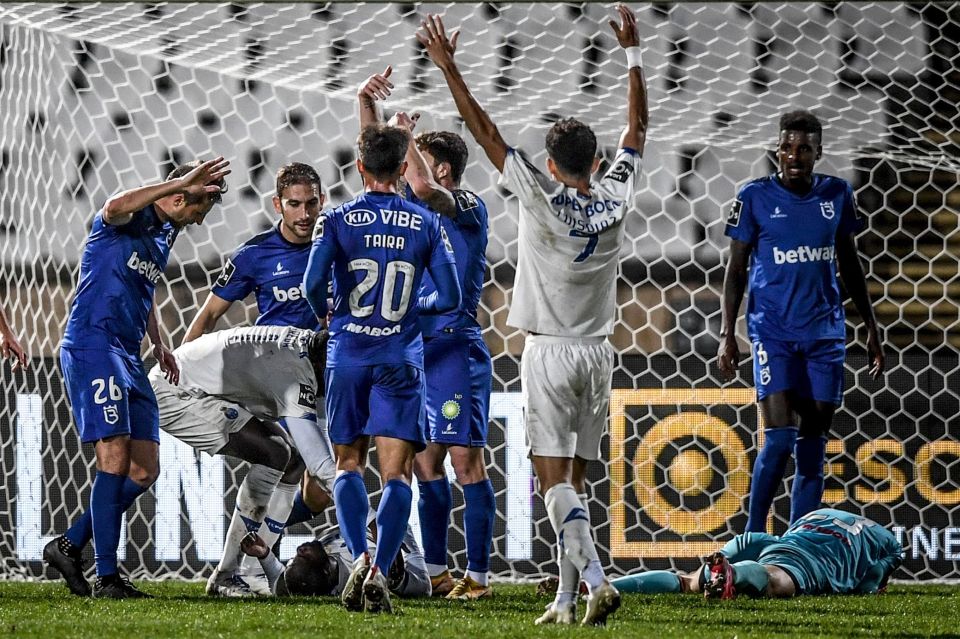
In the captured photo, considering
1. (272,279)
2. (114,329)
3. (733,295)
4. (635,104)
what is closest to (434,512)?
(272,279)

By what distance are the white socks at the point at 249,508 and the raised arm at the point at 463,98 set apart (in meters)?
1.68

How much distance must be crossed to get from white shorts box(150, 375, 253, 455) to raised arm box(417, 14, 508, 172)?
1.69 metres

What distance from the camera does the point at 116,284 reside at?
447cm

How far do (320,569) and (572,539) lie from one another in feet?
4.64

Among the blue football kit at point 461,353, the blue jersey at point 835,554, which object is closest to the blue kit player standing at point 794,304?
the blue jersey at point 835,554

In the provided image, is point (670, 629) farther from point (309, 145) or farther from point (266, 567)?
point (309, 145)

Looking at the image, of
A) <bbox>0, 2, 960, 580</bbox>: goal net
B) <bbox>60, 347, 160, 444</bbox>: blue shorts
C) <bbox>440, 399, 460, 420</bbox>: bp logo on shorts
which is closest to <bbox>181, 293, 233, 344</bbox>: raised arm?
<bbox>60, 347, 160, 444</bbox>: blue shorts

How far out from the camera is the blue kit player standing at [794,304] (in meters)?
4.79

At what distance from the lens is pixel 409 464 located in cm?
376

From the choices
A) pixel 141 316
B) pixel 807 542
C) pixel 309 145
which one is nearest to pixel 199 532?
pixel 141 316

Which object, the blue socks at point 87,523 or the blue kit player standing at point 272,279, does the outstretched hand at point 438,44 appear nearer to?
the blue kit player standing at point 272,279

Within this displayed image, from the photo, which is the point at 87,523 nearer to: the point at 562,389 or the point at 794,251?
the point at 562,389

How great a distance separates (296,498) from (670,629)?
75.4 inches

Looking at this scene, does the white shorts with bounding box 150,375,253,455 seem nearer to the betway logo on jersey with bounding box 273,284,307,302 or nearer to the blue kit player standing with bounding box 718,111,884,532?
the betway logo on jersey with bounding box 273,284,307,302
